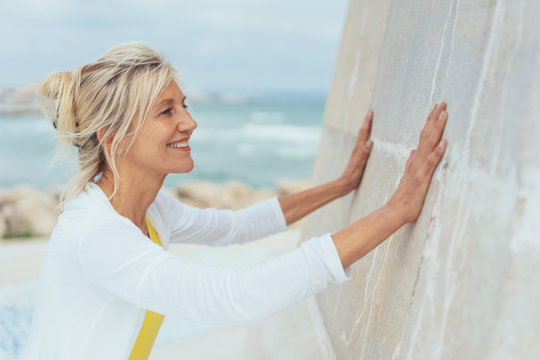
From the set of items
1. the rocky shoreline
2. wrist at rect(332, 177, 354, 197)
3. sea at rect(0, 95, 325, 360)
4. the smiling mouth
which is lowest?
sea at rect(0, 95, 325, 360)

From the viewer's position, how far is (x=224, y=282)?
132 cm

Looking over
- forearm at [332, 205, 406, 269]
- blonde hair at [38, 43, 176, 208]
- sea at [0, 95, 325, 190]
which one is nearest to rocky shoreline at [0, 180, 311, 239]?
blonde hair at [38, 43, 176, 208]

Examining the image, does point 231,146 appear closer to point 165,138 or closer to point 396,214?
point 165,138

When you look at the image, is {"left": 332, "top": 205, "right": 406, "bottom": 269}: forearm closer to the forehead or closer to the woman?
the woman

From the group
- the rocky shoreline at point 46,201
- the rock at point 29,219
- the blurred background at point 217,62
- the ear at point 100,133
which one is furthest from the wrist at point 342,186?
the blurred background at point 217,62

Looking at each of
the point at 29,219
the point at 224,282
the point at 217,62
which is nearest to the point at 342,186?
the point at 224,282

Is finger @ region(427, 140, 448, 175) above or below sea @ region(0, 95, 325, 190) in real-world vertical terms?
above

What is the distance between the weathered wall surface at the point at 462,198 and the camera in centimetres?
103

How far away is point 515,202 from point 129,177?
3.71 ft

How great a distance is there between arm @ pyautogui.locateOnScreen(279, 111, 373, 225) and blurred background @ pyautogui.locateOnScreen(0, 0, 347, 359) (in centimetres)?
652

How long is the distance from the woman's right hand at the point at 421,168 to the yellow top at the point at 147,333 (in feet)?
2.83

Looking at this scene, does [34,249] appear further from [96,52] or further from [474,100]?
[96,52]

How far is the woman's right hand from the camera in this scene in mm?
1361

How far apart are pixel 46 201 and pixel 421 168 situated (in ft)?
25.2
